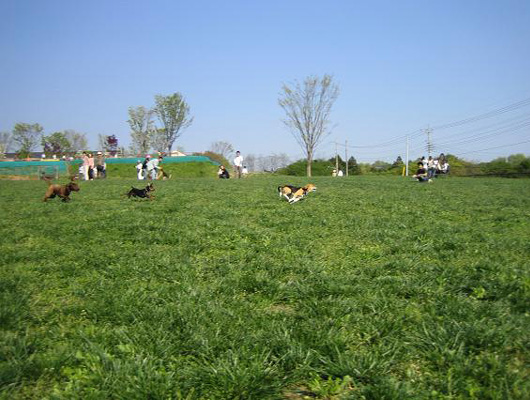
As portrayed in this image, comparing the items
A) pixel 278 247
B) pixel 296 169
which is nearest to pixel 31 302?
pixel 278 247

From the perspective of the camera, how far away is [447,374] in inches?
95.4

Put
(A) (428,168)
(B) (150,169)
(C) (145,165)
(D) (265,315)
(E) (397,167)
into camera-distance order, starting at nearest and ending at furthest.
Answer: (D) (265,315), (A) (428,168), (B) (150,169), (C) (145,165), (E) (397,167)

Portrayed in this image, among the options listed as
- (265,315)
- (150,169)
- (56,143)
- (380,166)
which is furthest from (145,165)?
(56,143)

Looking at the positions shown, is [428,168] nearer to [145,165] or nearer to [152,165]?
[152,165]

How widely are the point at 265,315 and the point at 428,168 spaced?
29382 mm

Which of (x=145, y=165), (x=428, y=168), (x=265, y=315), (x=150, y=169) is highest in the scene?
(x=145, y=165)

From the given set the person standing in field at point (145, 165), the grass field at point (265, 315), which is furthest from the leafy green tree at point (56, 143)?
the grass field at point (265, 315)

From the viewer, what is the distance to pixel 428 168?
29719 millimetres

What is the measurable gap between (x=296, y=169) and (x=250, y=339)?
68.3 m

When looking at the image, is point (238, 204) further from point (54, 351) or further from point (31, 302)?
point (54, 351)

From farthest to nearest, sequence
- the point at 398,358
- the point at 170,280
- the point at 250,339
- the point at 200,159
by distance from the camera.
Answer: the point at 200,159, the point at 170,280, the point at 250,339, the point at 398,358

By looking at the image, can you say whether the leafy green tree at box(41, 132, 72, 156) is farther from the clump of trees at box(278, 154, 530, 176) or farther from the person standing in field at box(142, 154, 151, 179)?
the person standing in field at box(142, 154, 151, 179)

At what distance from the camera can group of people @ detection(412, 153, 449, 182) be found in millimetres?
25547

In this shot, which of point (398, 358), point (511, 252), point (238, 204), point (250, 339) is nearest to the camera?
point (398, 358)
